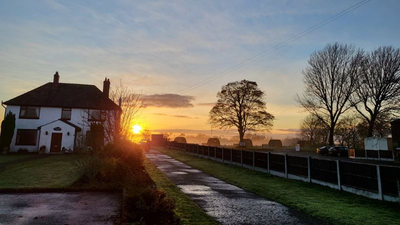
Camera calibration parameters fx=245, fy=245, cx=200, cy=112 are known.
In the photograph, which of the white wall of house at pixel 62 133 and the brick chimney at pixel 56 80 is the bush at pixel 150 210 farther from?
the brick chimney at pixel 56 80

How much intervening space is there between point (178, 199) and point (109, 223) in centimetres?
286

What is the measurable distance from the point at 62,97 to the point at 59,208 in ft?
102

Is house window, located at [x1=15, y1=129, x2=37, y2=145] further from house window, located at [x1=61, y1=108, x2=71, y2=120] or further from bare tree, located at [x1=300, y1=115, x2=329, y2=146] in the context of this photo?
bare tree, located at [x1=300, y1=115, x2=329, y2=146]

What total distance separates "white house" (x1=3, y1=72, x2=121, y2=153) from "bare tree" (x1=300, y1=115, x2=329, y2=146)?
167 feet

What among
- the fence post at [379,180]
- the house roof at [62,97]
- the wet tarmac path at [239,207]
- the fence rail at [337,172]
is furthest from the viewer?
the house roof at [62,97]

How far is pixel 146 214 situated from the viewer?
546 centimetres

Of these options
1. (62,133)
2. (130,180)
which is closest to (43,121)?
(62,133)

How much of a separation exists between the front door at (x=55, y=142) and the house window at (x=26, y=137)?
2.61 metres

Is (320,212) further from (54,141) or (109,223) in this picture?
(54,141)

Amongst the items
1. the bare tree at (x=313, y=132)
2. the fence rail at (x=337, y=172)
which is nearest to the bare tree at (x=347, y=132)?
the bare tree at (x=313, y=132)

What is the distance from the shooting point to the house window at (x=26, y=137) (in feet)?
98.6

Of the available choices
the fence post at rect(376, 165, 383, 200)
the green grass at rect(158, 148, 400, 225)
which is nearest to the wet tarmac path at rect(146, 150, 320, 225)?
the green grass at rect(158, 148, 400, 225)

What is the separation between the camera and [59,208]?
276 inches

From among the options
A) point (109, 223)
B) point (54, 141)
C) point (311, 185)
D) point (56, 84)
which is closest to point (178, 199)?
point (109, 223)
